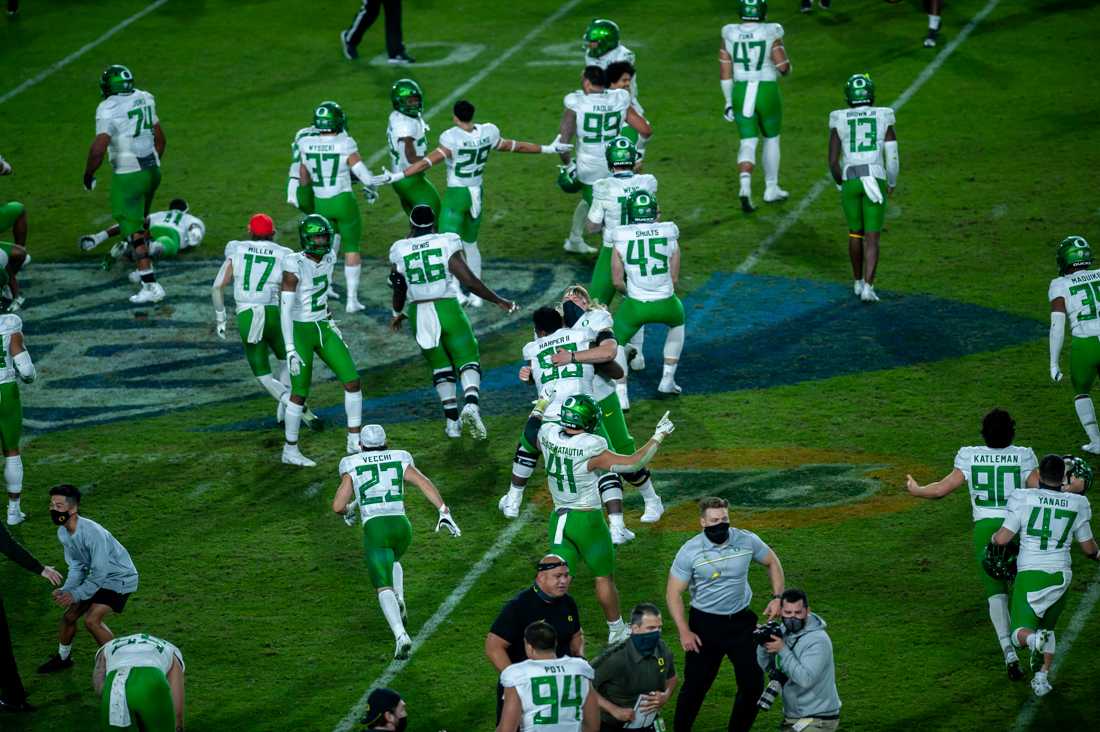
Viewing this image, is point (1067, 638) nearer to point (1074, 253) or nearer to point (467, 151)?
point (1074, 253)

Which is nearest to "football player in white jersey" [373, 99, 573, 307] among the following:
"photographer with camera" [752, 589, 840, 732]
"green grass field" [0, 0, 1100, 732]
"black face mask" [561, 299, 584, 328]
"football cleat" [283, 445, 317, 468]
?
"green grass field" [0, 0, 1100, 732]

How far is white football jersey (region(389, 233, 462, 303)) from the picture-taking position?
14.3 m

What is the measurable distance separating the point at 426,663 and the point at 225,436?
4.63 metres

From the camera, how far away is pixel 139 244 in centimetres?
1803

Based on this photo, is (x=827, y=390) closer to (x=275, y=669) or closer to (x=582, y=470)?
(x=582, y=470)

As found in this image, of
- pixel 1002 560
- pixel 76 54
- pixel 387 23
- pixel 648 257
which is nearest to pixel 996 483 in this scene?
pixel 1002 560

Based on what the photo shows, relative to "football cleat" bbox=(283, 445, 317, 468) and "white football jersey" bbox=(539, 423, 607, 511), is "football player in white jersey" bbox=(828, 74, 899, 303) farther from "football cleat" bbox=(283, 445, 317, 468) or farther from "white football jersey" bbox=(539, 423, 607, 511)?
"white football jersey" bbox=(539, 423, 607, 511)

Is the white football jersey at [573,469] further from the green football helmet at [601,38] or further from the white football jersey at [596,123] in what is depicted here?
the green football helmet at [601,38]

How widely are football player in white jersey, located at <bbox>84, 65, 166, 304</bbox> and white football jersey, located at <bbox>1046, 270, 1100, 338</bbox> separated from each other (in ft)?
31.4

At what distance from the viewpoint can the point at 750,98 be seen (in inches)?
750

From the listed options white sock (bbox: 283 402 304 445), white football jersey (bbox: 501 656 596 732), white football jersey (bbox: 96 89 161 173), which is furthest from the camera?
white football jersey (bbox: 96 89 161 173)

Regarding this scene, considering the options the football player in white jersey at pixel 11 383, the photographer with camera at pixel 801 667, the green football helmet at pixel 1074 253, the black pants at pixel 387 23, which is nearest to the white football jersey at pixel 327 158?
the football player in white jersey at pixel 11 383

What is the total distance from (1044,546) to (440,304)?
19.5ft

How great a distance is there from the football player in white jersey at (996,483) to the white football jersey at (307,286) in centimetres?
550
